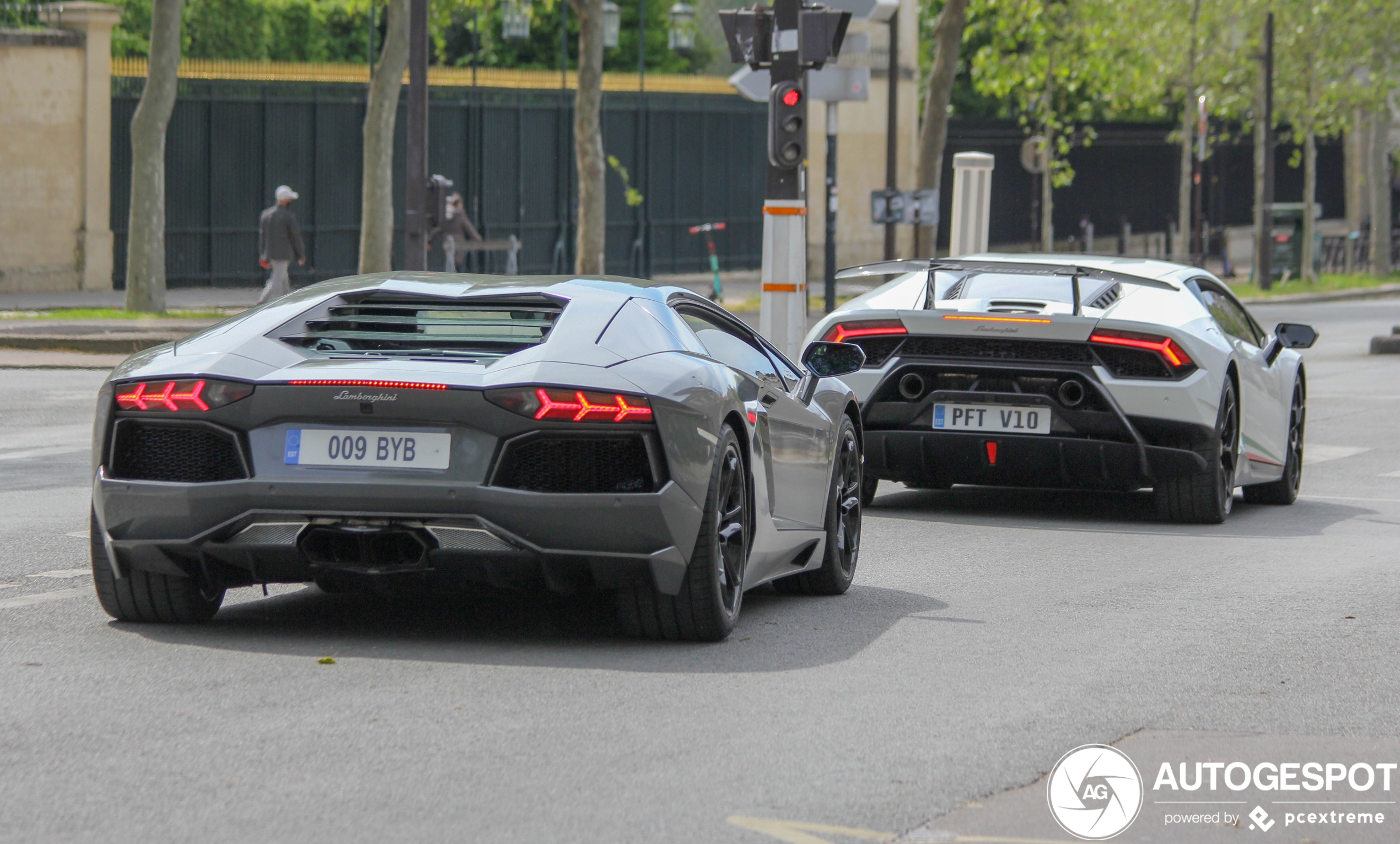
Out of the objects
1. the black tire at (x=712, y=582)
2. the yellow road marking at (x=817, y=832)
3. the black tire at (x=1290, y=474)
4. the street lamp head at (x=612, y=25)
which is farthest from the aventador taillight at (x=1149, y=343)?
the street lamp head at (x=612, y=25)

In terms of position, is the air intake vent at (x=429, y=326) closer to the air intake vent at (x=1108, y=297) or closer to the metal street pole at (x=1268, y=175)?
the air intake vent at (x=1108, y=297)

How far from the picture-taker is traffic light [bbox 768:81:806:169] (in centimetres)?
1612

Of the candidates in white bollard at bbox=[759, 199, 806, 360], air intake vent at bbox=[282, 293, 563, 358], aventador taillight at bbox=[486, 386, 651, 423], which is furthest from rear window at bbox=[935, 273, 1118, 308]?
white bollard at bbox=[759, 199, 806, 360]

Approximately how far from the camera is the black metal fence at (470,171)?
31891 mm

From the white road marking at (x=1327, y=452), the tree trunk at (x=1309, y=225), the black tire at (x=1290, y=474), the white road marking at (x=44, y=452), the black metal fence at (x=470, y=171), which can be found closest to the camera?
the black tire at (x=1290, y=474)

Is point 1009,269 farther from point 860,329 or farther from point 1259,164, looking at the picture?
point 1259,164

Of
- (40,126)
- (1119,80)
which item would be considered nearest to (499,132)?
(40,126)

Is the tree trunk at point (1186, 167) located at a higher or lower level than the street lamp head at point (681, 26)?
lower

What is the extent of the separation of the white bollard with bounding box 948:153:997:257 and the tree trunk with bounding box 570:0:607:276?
21.5 feet

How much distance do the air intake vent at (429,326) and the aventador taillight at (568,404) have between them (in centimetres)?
35

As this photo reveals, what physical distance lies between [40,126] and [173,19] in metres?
5.68

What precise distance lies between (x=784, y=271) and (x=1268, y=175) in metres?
28.9

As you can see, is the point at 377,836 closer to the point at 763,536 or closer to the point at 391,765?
the point at 391,765

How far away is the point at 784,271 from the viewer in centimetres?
1638
